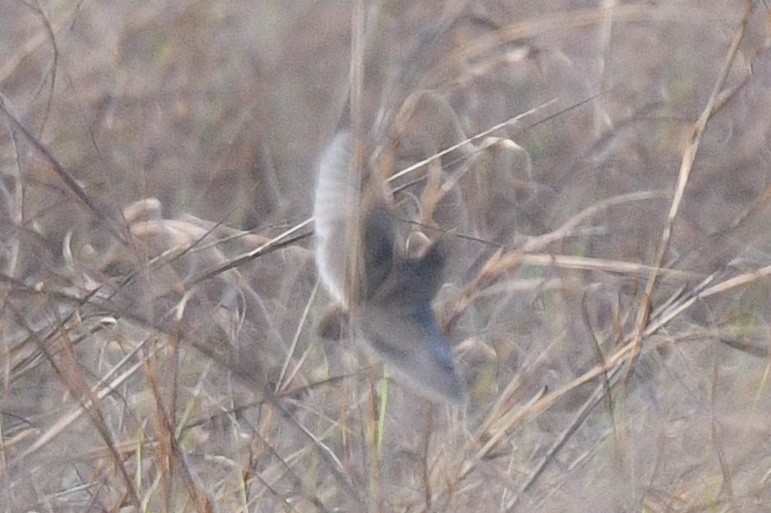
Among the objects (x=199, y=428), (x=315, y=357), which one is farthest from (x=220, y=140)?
(x=199, y=428)

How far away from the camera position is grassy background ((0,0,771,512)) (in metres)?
1.08

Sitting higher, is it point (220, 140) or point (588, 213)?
point (588, 213)

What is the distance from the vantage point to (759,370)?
1338 millimetres

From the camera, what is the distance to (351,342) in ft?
3.26

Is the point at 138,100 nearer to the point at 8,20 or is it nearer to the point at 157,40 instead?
the point at 157,40

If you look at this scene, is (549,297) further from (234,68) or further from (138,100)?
(234,68)

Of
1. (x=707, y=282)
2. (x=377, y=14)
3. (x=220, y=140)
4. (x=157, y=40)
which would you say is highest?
(x=377, y=14)

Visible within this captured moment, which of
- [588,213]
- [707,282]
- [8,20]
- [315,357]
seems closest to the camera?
[707,282]

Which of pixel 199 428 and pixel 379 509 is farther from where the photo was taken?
pixel 199 428

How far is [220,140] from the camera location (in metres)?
2.83

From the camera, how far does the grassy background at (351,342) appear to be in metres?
1.08

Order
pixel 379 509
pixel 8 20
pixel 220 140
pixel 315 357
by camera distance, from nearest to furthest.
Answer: pixel 379 509 < pixel 315 357 < pixel 220 140 < pixel 8 20

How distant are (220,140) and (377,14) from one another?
5.85ft

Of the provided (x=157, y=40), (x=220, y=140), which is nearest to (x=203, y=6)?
(x=157, y=40)
